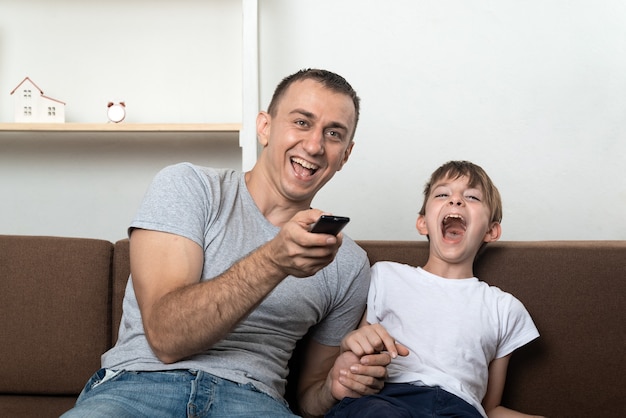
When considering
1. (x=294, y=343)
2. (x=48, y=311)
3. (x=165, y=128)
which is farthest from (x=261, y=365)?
→ (x=165, y=128)

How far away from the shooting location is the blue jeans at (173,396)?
1.34 metres

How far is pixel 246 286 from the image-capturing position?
1254mm

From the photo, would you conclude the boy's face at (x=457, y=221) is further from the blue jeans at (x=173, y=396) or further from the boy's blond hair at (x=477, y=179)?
the blue jeans at (x=173, y=396)

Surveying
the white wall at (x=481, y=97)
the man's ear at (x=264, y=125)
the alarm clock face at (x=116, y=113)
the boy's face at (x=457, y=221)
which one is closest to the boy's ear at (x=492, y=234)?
the boy's face at (x=457, y=221)

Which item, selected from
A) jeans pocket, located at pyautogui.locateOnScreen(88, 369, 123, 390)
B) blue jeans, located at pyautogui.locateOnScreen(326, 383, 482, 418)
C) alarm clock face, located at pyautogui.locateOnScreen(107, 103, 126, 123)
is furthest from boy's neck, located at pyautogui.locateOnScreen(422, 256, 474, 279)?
alarm clock face, located at pyautogui.locateOnScreen(107, 103, 126, 123)

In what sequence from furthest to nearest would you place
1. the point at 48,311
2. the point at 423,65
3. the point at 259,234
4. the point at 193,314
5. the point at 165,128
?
the point at 423,65 < the point at 165,128 < the point at 48,311 < the point at 259,234 < the point at 193,314

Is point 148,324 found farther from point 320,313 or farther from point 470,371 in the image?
point 470,371

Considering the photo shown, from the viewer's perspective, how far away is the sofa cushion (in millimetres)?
1722

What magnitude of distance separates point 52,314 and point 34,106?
3.27 feet

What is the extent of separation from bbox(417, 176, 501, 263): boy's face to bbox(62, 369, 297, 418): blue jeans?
552mm

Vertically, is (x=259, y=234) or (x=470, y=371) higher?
(x=259, y=234)

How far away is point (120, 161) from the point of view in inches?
105

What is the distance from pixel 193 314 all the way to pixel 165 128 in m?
1.20

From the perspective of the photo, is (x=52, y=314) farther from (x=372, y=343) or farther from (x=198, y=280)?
(x=372, y=343)
